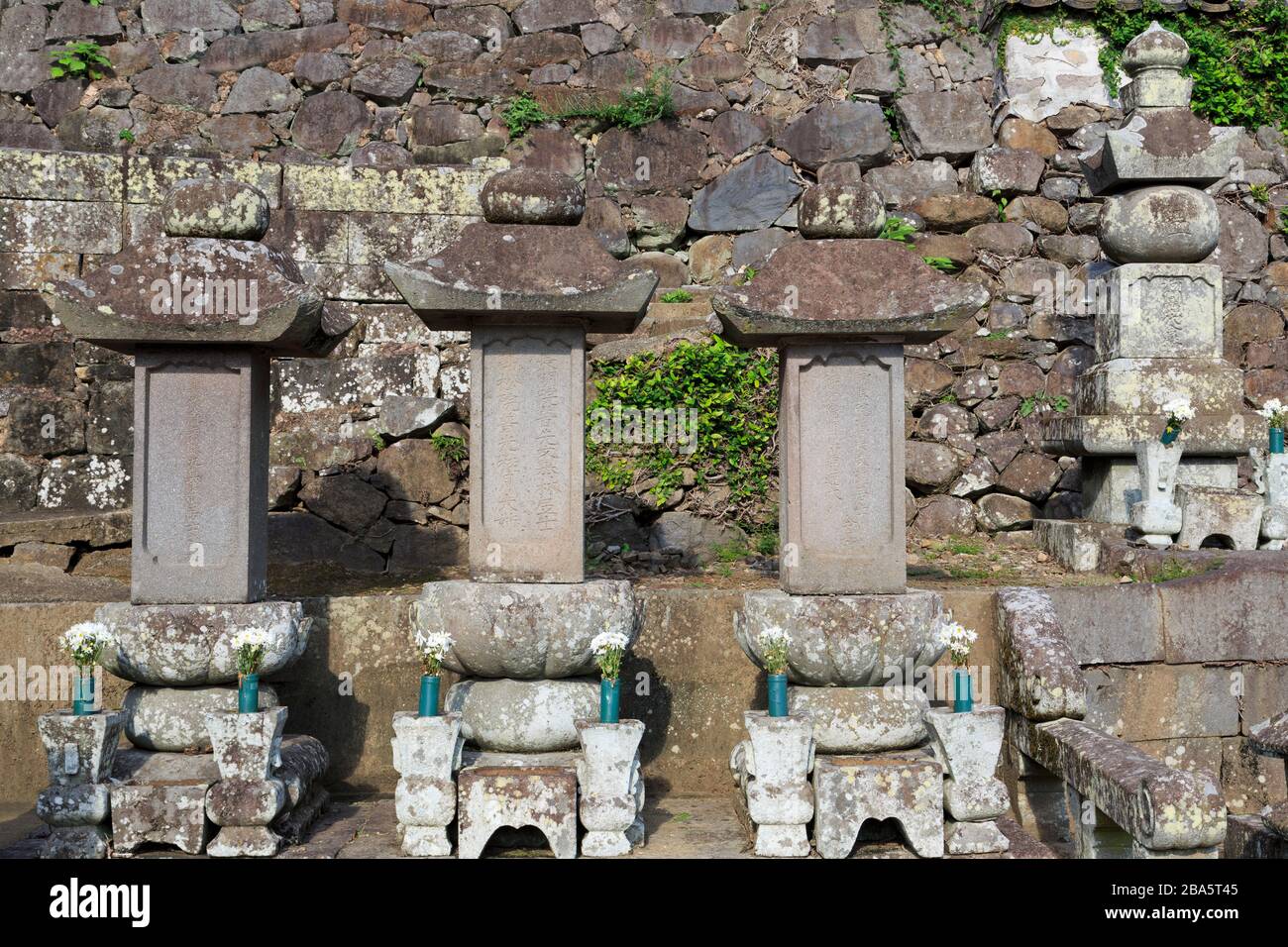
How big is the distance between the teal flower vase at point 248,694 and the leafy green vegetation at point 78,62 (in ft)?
25.3

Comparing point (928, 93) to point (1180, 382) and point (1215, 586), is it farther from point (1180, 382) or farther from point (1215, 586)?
point (1215, 586)

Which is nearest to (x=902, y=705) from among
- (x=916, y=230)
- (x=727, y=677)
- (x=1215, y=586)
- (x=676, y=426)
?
(x=727, y=677)

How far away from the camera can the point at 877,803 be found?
176 inches

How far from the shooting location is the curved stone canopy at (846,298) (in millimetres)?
4867

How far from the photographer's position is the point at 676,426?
800 centimetres

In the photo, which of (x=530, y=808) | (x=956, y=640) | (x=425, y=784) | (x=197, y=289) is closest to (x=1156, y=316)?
(x=956, y=640)

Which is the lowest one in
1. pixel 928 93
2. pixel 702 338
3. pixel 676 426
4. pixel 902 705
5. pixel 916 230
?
pixel 902 705

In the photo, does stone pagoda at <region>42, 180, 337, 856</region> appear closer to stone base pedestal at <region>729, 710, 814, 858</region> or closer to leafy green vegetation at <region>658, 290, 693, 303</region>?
stone base pedestal at <region>729, 710, 814, 858</region>

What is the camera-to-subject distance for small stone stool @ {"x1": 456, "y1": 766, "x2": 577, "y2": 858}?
4.39 metres

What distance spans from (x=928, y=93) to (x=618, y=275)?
247 inches

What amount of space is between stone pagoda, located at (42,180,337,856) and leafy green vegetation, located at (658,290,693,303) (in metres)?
4.34

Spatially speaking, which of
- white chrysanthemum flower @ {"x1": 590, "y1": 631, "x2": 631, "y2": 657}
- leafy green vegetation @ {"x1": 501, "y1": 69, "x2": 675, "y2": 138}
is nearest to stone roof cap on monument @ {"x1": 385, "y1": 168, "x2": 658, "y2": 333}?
white chrysanthemum flower @ {"x1": 590, "y1": 631, "x2": 631, "y2": 657}

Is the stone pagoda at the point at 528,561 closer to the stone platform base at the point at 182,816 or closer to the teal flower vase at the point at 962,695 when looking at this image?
the stone platform base at the point at 182,816

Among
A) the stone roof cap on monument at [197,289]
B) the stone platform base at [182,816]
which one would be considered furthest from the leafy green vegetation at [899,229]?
the stone platform base at [182,816]
